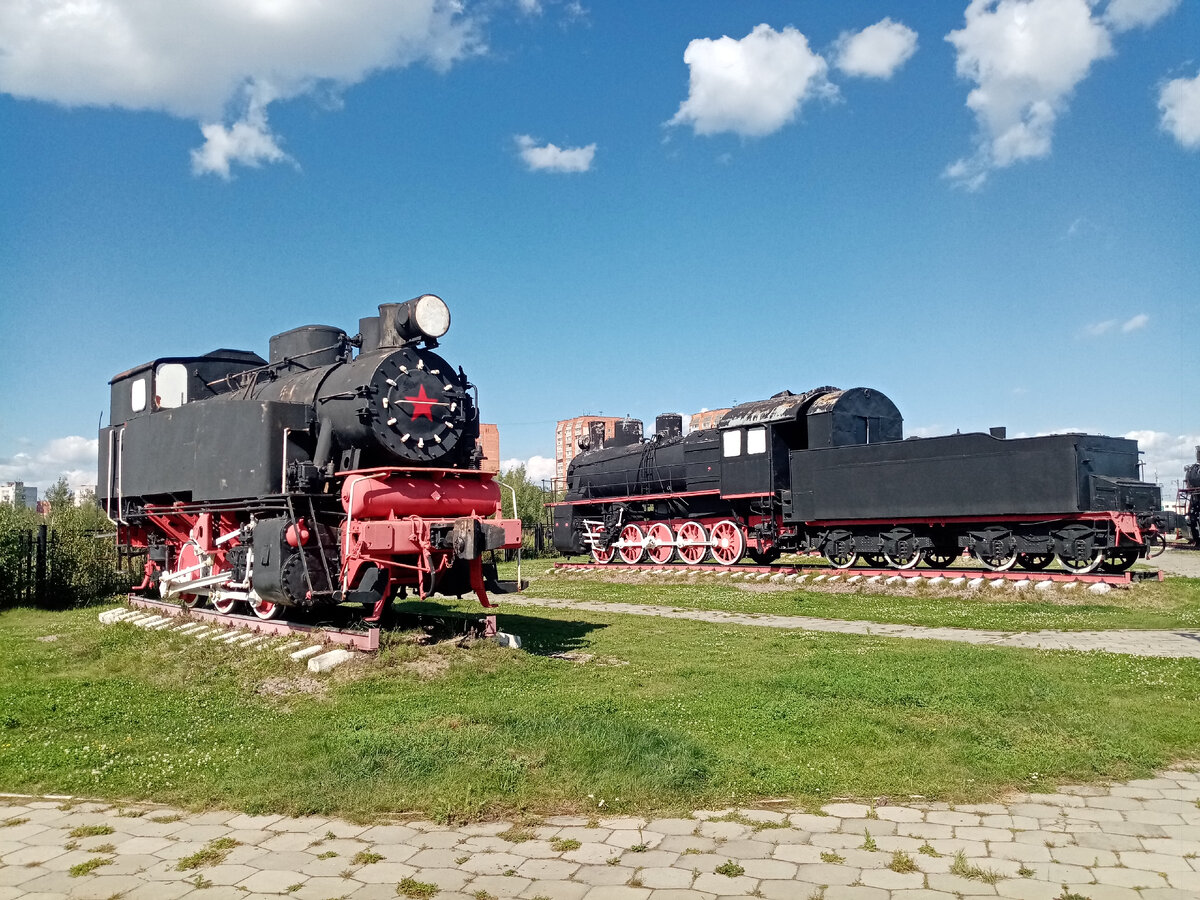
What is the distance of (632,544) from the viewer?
26547mm

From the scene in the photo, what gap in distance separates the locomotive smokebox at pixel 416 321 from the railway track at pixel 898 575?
1096 cm

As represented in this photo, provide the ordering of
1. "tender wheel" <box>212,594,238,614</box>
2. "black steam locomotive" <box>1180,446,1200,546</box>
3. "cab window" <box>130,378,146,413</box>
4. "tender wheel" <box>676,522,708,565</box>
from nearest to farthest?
"tender wheel" <box>212,594,238,614</box>
"cab window" <box>130,378,146,413</box>
"tender wheel" <box>676,522,708,565</box>
"black steam locomotive" <box>1180,446,1200,546</box>

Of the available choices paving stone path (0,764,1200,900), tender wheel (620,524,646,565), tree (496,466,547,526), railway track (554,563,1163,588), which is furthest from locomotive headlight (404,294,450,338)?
tree (496,466,547,526)

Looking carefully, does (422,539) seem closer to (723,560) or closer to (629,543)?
(723,560)

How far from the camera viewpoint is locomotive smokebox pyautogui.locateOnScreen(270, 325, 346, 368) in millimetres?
12742

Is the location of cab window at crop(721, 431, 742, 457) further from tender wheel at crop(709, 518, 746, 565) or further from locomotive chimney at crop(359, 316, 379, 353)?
locomotive chimney at crop(359, 316, 379, 353)

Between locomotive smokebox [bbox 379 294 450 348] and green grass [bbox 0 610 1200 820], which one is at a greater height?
locomotive smokebox [bbox 379 294 450 348]

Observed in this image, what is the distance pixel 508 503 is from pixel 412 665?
97.0 feet

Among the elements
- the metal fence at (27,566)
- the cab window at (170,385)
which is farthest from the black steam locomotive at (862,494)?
the metal fence at (27,566)

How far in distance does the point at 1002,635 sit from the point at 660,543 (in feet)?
45.9

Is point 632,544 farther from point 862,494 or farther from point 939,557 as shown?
point 939,557

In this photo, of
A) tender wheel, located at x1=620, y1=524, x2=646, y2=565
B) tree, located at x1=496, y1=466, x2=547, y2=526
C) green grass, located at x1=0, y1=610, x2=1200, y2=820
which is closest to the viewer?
green grass, located at x1=0, y1=610, x2=1200, y2=820

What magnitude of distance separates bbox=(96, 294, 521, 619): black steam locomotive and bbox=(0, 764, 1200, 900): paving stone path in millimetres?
4866

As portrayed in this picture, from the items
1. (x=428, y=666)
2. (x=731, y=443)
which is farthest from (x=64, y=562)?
(x=731, y=443)
